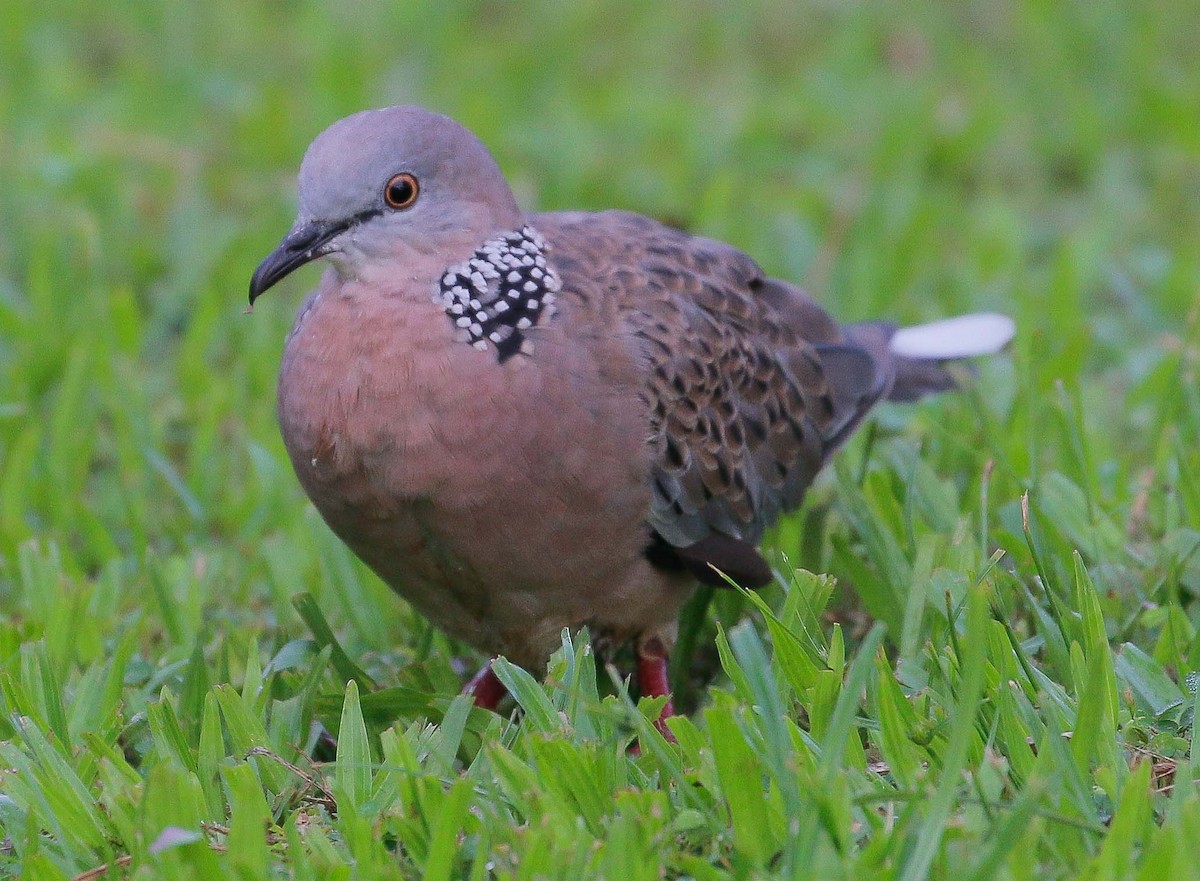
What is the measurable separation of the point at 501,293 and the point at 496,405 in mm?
267

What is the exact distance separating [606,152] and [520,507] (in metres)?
3.87

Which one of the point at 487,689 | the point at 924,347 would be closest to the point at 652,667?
the point at 487,689

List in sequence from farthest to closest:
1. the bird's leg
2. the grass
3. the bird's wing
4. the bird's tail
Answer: the bird's tail, the bird's leg, the bird's wing, the grass

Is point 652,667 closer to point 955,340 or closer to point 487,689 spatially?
point 487,689

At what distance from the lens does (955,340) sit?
179 inches

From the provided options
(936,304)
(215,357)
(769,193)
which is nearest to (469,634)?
(215,357)

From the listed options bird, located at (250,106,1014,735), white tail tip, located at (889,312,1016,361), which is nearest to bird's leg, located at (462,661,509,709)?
bird, located at (250,106,1014,735)

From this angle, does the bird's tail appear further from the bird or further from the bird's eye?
the bird's eye

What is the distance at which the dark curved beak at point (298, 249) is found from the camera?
3145 mm

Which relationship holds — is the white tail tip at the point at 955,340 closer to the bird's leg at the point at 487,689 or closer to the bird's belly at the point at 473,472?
the bird's belly at the point at 473,472

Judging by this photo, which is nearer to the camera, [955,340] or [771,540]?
[771,540]

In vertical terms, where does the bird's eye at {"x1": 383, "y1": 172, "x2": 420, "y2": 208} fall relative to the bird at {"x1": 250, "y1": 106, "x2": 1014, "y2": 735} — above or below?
above

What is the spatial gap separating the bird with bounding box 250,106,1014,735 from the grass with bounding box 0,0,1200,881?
0.23 metres

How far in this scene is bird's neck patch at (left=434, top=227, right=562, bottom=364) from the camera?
3135mm
